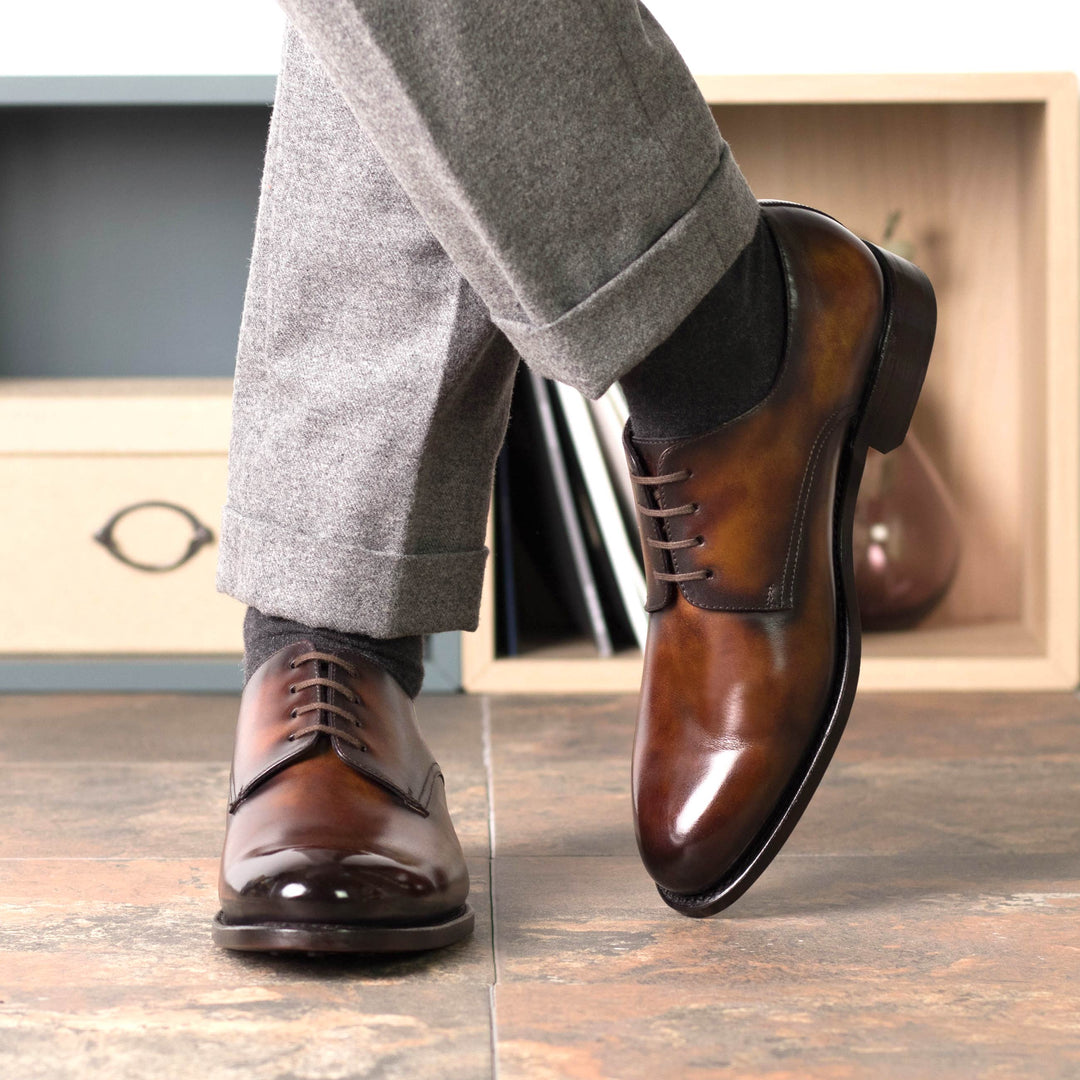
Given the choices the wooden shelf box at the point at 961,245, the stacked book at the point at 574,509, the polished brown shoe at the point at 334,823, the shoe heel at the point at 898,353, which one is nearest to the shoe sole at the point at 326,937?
the polished brown shoe at the point at 334,823

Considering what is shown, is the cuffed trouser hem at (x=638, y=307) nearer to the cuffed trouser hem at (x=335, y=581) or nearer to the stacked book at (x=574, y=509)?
the cuffed trouser hem at (x=335, y=581)

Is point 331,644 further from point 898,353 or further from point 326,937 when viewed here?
point 898,353

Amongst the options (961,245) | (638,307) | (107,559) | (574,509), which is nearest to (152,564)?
(107,559)

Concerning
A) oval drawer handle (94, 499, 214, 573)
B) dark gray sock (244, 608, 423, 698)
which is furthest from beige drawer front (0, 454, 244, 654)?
dark gray sock (244, 608, 423, 698)

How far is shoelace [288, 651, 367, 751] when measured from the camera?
2.18 ft

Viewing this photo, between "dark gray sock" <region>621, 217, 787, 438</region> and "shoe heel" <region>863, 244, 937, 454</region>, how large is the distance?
0.07 m

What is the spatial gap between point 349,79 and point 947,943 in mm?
489

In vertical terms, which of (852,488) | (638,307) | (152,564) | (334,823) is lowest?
(152,564)

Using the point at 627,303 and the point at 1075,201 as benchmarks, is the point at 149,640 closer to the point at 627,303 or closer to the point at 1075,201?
the point at 627,303

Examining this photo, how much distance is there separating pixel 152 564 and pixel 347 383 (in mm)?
684

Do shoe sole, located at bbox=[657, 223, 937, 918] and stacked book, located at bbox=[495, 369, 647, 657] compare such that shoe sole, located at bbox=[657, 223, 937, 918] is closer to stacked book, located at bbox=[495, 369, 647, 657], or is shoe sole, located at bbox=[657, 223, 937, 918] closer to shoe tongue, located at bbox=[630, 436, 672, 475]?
shoe tongue, located at bbox=[630, 436, 672, 475]

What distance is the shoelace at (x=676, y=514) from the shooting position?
0.66 meters

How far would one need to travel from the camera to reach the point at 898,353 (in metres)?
0.70

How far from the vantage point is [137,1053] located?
0.52 m
